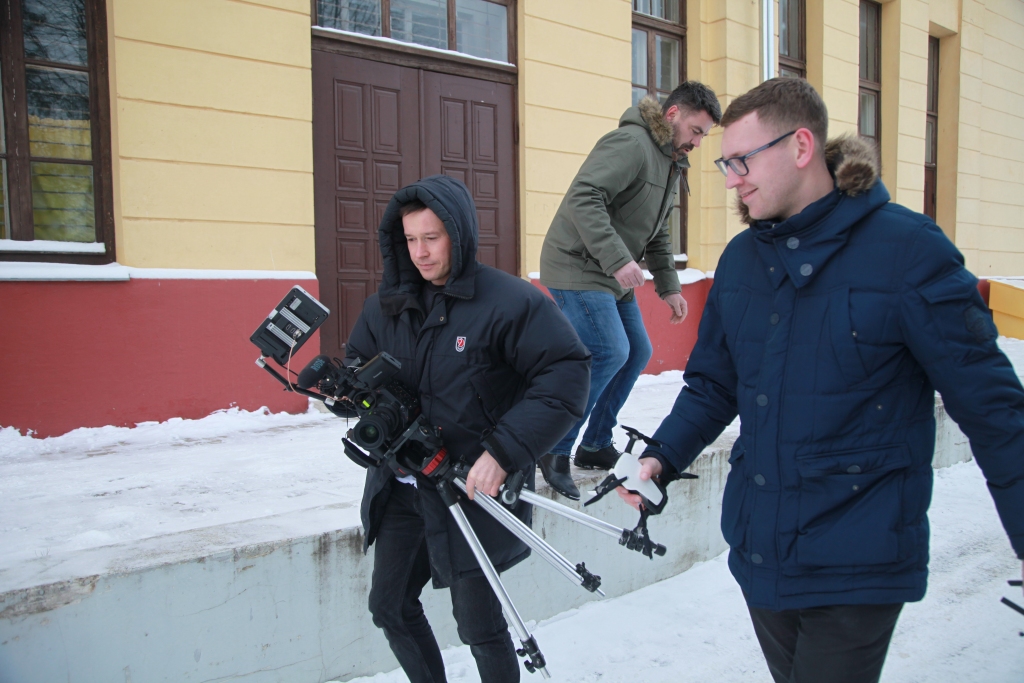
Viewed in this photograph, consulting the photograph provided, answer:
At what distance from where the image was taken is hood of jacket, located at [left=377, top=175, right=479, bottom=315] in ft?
7.07

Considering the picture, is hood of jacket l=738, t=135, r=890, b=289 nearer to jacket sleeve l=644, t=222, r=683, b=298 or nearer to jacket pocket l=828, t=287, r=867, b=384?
jacket pocket l=828, t=287, r=867, b=384

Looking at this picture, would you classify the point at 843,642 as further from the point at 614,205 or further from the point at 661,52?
the point at 661,52

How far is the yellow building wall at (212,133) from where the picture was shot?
4.66 m

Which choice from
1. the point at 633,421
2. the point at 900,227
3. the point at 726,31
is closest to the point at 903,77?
the point at 726,31

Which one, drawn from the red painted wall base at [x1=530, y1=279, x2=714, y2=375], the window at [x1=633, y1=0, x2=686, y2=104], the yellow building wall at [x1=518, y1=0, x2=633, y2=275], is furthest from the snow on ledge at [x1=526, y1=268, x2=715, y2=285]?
the window at [x1=633, y1=0, x2=686, y2=104]

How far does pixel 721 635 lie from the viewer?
344 cm

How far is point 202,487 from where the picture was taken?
3420 mm

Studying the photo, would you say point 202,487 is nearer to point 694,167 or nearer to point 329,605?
point 329,605

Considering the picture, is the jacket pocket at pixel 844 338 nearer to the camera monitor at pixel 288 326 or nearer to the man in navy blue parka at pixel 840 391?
the man in navy blue parka at pixel 840 391

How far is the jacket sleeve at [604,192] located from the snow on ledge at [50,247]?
315 centimetres

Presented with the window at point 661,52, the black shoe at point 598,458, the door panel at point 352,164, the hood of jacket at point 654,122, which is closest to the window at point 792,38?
the window at point 661,52

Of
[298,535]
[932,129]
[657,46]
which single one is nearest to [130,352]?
[298,535]

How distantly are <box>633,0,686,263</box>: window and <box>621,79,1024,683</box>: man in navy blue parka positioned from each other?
607 centimetres

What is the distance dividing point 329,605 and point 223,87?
11.8 ft
